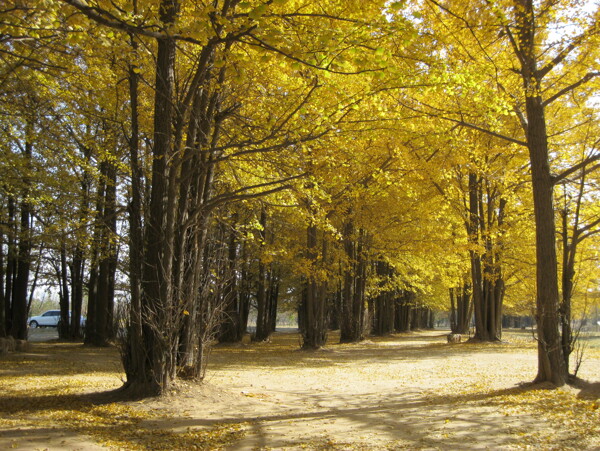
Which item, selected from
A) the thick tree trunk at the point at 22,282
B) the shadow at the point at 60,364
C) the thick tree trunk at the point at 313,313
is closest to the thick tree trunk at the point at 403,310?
the thick tree trunk at the point at 313,313

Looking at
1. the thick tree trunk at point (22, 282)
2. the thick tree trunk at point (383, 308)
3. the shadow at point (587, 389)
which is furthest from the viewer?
the thick tree trunk at point (383, 308)

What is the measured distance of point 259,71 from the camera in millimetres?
7832

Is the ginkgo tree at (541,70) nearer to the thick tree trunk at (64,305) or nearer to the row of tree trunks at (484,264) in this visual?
the row of tree trunks at (484,264)

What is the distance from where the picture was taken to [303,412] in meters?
6.29

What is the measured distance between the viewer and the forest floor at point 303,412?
4867 mm

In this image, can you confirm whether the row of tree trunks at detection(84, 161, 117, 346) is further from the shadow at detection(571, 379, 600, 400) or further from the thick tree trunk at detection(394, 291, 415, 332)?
the thick tree trunk at detection(394, 291, 415, 332)

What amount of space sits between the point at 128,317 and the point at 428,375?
6.14 metres

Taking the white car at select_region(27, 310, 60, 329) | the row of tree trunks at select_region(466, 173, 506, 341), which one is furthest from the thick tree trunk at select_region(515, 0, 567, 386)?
the white car at select_region(27, 310, 60, 329)

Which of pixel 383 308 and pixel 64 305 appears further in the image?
pixel 383 308

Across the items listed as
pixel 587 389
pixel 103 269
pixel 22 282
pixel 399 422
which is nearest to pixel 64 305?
pixel 22 282

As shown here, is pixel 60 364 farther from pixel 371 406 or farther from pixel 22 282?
pixel 371 406

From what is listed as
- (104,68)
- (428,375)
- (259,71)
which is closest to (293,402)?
(428,375)

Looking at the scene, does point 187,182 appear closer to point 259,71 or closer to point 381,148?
point 259,71

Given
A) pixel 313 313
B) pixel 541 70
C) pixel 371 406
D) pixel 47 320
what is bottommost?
pixel 47 320
